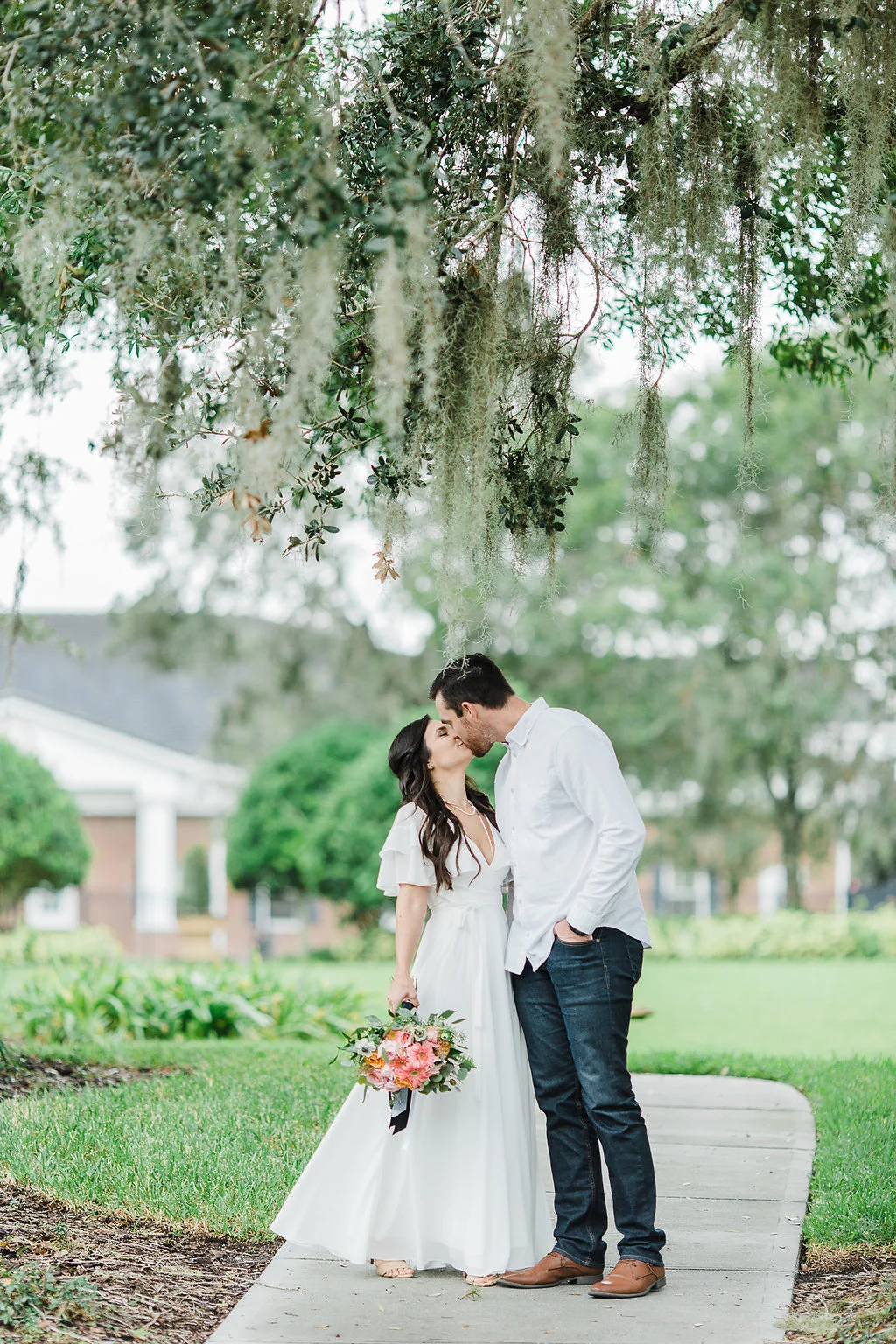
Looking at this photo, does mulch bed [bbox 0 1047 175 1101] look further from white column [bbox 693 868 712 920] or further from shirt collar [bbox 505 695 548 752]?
white column [bbox 693 868 712 920]

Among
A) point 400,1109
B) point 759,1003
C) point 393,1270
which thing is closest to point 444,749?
point 400,1109

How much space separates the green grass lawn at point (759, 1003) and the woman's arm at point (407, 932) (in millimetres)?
5282

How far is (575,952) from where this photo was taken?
3867 millimetres

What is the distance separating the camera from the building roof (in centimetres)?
2583

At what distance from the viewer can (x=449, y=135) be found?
4.38 m

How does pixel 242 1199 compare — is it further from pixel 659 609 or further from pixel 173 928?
pixel 173 928

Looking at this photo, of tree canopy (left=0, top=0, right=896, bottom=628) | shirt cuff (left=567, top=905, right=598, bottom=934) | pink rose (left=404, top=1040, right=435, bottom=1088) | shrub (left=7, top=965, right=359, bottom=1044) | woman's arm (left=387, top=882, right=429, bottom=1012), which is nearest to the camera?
tree canopy (left=0, top=0, right=896, bottom=628)

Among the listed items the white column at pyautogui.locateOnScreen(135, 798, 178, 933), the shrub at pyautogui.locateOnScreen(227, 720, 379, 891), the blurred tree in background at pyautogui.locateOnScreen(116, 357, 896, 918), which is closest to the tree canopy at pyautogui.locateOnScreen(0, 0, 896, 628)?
the shrub at pyautogui.locateOnScreen(227, 720, 379, 891)

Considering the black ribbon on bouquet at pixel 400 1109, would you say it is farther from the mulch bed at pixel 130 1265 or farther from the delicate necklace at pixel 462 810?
the delicate necklace at pixel 462 810

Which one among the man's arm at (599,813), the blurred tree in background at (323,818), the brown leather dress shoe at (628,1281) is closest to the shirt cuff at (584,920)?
the man's arm at (599,813)

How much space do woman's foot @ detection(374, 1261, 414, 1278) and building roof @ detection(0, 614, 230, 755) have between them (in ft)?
70.0

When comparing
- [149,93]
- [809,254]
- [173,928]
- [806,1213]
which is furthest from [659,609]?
[149,93]

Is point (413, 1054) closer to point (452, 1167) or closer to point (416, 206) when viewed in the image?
point (452, 1167)

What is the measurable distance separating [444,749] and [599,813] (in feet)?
1.97
